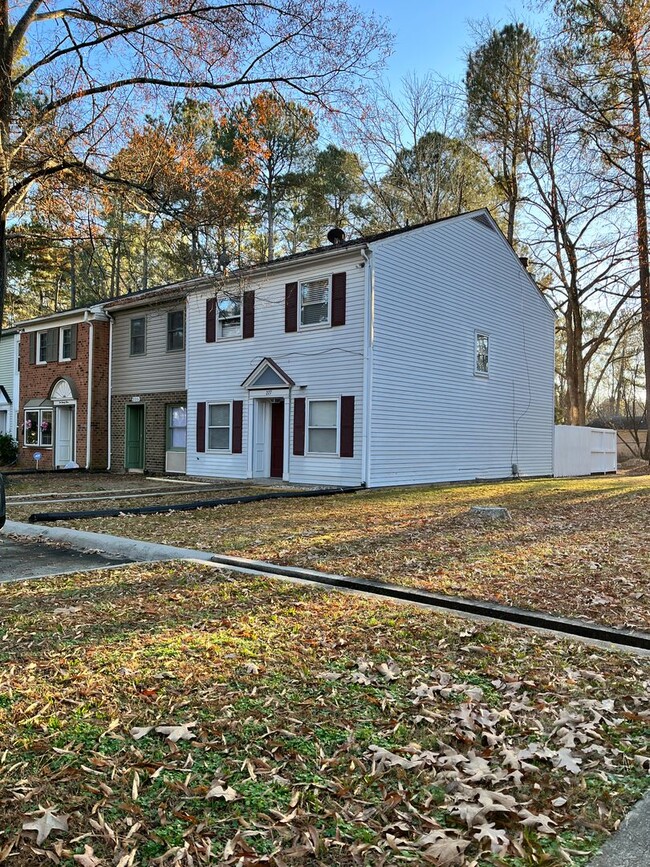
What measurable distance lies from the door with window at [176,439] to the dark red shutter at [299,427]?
192 inches

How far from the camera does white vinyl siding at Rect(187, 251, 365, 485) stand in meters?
15.5

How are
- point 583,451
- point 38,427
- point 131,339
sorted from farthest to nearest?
1. point 583,451
2. point 38,427
3. point 131,339

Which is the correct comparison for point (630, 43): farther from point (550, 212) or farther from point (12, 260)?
point (12, 260)

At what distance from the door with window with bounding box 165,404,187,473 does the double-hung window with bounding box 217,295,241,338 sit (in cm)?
298

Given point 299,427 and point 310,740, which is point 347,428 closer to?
point 299,427

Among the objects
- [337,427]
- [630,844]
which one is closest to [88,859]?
[630,844]

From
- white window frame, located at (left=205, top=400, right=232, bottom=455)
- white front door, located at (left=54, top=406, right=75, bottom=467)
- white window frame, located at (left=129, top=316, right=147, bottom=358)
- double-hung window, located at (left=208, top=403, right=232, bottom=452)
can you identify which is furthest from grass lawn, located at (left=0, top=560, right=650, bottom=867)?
white front door, located at (left=54, top=406, right=75, bottom=467)

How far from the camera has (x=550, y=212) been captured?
2925cm

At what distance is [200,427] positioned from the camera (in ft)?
62.8

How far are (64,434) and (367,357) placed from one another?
13.3 m

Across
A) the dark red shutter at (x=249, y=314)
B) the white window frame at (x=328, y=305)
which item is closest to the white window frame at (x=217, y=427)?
the dark red shutter at (x=249, y=314)

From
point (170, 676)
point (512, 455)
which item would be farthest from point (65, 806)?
point (512, 455)

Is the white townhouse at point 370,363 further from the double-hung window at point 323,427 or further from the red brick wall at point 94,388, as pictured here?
the red brick wall at point 94,388

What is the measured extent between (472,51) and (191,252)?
781 inches
